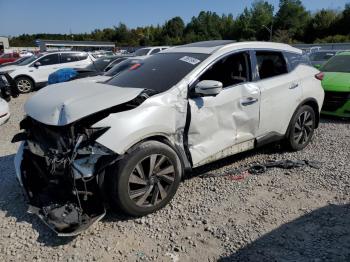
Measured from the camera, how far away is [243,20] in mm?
93500

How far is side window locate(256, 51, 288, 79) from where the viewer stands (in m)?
4.62

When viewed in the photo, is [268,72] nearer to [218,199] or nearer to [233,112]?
[233,112]

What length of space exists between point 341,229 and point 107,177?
2302 millimetres

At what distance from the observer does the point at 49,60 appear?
45.9 feet

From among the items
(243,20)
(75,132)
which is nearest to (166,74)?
→ (75,132)

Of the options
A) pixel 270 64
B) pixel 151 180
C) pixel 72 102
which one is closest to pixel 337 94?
pixel 270 64

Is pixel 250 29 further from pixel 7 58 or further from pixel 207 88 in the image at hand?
pixel 207 88

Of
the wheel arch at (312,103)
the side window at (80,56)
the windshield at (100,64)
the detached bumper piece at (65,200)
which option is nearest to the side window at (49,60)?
the side window at (80,56)

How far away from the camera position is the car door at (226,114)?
3.81 m

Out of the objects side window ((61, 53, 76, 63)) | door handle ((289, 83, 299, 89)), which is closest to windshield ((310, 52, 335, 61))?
side window ((61, 53, 76, 63))

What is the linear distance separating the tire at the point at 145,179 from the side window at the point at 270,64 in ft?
6.41

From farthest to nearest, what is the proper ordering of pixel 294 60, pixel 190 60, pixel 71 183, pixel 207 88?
1. pixel 294 60
2. pixel 190 60
3. pixel 207 88
4. pixel 71 183

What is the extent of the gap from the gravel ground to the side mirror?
3.92 feet

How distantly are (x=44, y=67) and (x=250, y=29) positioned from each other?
83.7 m
